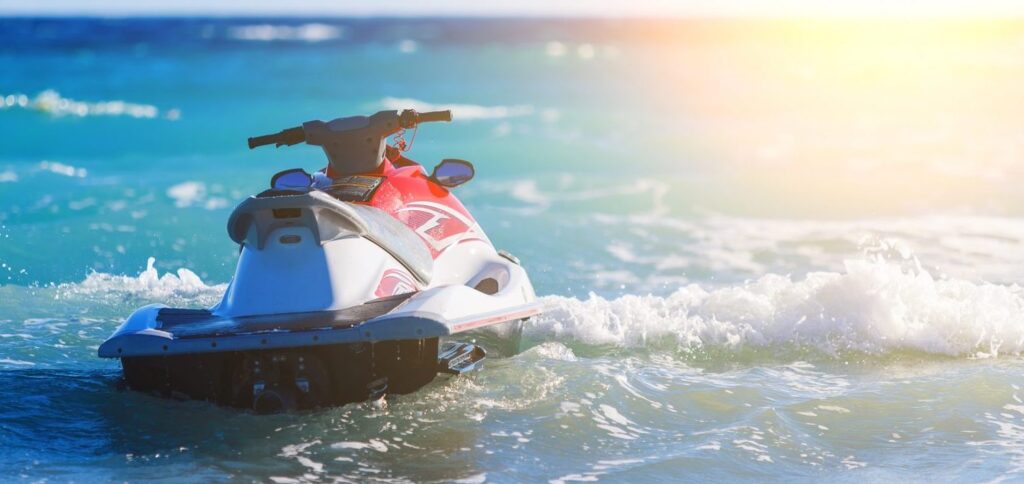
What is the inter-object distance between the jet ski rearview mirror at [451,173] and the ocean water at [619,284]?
3.33ft

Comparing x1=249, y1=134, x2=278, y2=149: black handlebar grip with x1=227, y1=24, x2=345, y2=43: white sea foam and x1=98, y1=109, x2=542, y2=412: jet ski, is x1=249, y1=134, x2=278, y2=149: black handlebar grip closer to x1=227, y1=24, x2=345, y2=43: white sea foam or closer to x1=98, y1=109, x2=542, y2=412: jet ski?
Answer: x1=98, y1=109, x2=542, y2=412: jet ski

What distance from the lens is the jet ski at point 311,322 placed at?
5.25 meters

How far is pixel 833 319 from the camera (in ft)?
25.6

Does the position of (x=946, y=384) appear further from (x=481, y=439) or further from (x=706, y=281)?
(x=706, y=281)

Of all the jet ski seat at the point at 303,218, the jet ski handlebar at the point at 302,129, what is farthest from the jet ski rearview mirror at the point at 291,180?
the jet ski seat at the point at 303,218

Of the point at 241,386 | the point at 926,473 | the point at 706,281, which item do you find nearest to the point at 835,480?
the point at 926,473

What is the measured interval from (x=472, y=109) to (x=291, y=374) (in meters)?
22.3

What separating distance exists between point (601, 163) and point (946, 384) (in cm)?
1204

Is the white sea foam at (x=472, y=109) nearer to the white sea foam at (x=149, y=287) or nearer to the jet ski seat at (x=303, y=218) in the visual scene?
the white sea foam at (x=149, y=287)

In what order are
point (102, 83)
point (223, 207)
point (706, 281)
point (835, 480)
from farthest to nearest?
1. point (102, 83)
2. point (223, 207)
3. point (706, 281)
4. point (835, 480)

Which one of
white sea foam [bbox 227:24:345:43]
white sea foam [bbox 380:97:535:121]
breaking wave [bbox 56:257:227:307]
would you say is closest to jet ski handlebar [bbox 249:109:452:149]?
breaking wave [bbox 56:257:227:307]

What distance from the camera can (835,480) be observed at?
5301 mm

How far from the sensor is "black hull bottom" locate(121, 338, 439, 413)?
17.6 feet

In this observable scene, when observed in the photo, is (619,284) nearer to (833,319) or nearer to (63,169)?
(833,319)
